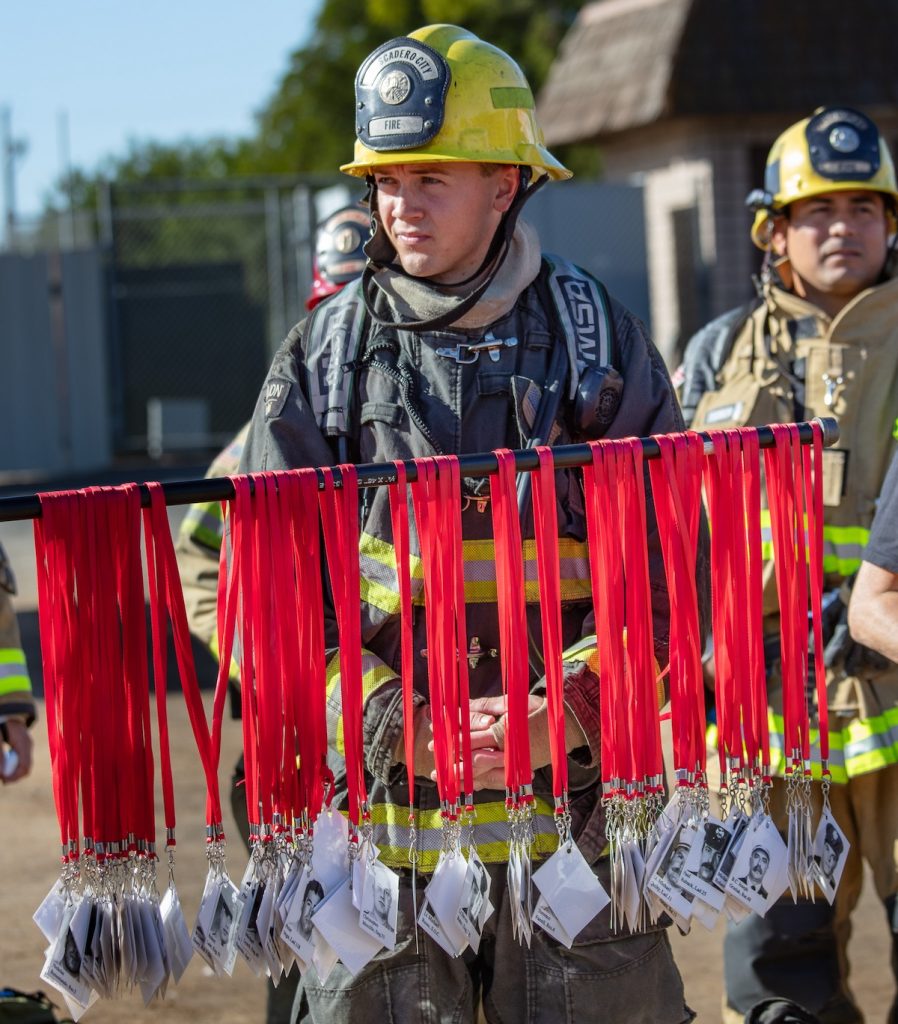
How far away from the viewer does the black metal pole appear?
7.98 feet

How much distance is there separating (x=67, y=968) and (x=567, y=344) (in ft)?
4.51

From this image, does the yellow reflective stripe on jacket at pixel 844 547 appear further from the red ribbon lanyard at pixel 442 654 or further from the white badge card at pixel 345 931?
the white badge card at pixel 345 931

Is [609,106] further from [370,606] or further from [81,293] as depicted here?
[370,606]

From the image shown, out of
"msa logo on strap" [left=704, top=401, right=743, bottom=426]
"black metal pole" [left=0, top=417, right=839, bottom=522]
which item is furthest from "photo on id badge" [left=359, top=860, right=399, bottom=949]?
"msa logo on strap" [left=704, top=401, right=743, bottom=426]

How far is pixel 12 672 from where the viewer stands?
3.28 meters

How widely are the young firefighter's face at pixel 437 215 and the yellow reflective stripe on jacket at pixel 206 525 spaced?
1196 mm

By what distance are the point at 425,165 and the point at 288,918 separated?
1344 mm

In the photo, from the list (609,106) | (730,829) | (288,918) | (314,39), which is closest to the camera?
(288,918)

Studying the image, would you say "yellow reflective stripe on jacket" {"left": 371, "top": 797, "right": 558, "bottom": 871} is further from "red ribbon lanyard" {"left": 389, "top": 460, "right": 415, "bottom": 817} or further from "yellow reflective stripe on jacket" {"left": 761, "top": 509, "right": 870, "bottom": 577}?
"yellow reflective stripe on jacket" {"left": 761, "top": 509, "right": 870, "bottom": 577}

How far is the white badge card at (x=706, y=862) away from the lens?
2576 millimetres

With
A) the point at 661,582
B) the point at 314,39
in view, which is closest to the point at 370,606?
the point at 661,582

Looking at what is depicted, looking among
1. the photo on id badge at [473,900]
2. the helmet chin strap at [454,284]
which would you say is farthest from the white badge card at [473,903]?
the helmet chin strap at [454,284]

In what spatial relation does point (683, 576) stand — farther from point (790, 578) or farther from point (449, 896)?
point (449, 896)

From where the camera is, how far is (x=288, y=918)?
248cm
